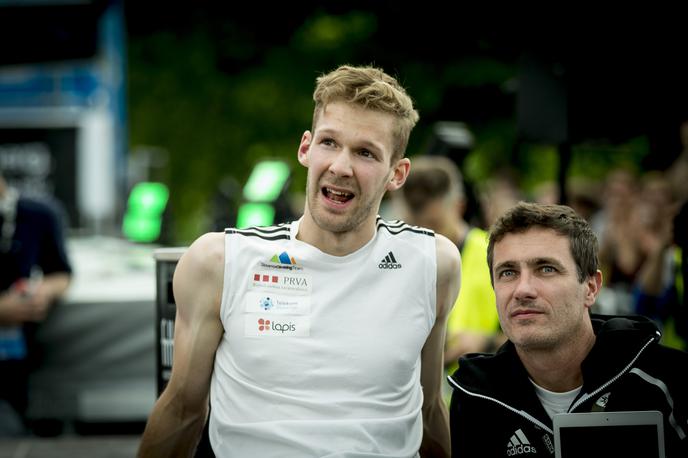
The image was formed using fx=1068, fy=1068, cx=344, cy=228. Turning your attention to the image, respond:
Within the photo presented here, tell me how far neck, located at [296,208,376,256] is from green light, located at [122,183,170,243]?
8781 mm

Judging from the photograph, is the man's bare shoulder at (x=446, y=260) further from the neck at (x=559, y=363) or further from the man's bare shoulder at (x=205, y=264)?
the man's bare shoulder at (x=205, y=264)

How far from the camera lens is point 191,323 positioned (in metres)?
3.36

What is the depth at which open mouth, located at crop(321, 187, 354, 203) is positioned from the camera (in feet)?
11.0

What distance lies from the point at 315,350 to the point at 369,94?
80cm

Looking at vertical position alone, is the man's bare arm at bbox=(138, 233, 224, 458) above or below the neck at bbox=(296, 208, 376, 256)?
below

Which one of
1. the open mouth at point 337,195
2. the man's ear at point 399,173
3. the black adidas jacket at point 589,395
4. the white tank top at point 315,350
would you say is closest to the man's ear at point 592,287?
the black adidas jacket at point 589,395

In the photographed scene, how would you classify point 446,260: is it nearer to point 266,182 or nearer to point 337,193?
point 337,193

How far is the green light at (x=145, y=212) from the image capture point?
12.2 metres

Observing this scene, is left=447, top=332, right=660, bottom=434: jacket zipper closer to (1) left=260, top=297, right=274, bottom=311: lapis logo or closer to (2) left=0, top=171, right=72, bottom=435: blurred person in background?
(1) left=260, top=297, right=274, bottom=311: lapis logo

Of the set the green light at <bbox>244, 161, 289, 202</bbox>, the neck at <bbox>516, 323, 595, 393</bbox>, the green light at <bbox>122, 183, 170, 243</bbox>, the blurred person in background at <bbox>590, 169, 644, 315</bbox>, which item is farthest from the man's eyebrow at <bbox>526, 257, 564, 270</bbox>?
the green light at <bbox>122, 183, 170, 243</bbox>

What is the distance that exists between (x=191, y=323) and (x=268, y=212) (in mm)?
4479

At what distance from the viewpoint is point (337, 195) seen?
3.35 metres

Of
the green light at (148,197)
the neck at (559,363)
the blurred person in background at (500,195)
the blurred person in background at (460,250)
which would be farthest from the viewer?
the green light at (148,197)

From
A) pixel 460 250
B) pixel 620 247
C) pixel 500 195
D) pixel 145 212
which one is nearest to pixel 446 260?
pixel 460 250
